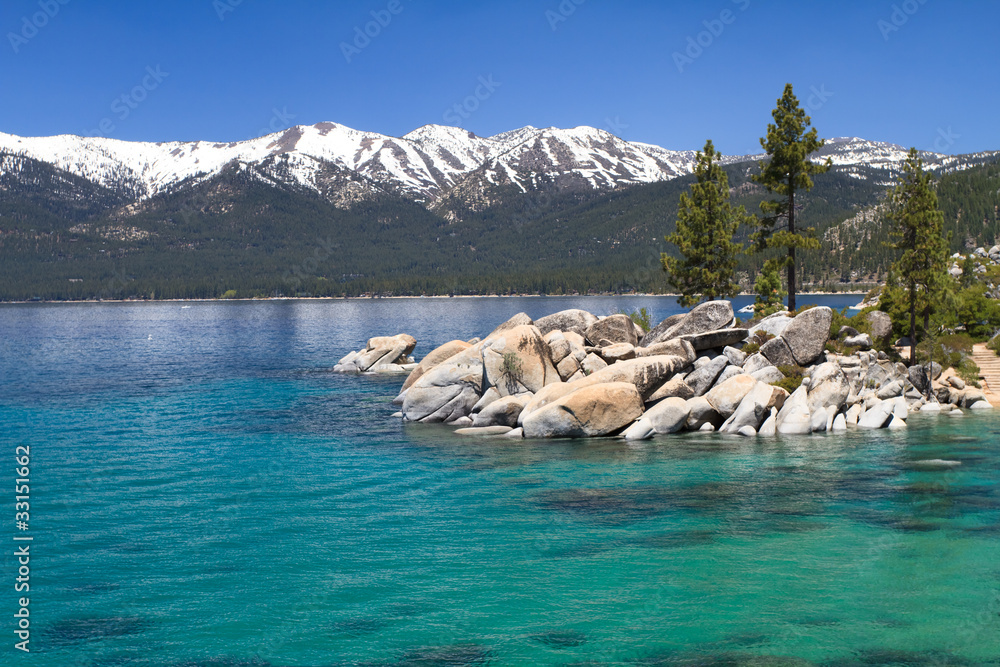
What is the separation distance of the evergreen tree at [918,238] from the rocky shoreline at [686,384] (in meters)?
4.39

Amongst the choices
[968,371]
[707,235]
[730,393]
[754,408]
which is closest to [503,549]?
[754,408]

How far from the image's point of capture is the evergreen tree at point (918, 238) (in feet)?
144

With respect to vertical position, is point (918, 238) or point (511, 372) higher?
point (918, 238)

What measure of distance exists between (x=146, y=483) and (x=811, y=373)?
34.1 meters

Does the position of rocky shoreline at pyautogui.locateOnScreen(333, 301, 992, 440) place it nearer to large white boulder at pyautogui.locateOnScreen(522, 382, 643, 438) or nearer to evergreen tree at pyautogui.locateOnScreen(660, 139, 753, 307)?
large white boulder at pyautogui.locateOnScreen(522, 382, 643, 438)

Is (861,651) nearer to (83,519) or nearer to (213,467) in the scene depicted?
(83,519)

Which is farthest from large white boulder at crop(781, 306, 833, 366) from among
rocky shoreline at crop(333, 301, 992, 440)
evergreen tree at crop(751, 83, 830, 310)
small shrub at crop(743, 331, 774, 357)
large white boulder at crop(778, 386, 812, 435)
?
evergreen tree at crop(751, 83, 830, 310)

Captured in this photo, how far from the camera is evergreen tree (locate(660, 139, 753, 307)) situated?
2350 inches

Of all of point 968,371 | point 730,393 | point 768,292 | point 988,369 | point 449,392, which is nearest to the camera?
point 730,393

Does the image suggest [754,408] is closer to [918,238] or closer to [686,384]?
[686,384]

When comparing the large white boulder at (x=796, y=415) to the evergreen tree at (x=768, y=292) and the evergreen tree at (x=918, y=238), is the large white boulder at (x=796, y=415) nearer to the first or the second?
the evergreen tree at (x=918, y=238)

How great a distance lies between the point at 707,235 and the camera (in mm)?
60094

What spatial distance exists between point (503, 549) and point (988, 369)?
4162cm

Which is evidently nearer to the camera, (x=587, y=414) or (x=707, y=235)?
(x=587, y=414)
